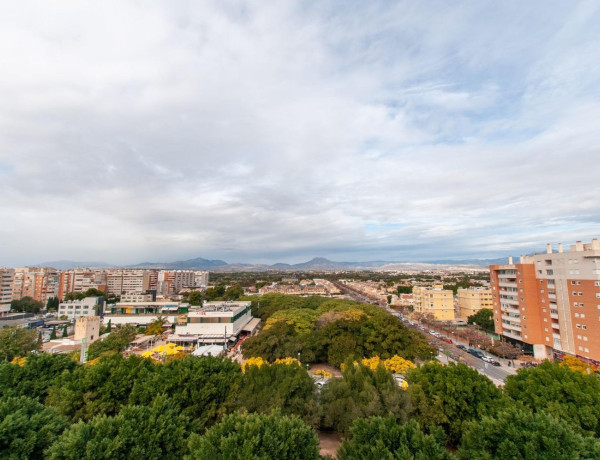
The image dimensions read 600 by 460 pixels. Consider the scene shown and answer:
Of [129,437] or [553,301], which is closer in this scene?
[129,437]

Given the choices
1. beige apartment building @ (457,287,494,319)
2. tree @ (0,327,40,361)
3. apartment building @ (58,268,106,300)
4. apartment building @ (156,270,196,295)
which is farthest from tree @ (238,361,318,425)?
apartment building @ (156,270,196,295)

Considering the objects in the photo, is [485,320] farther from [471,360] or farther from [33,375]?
[33,375]

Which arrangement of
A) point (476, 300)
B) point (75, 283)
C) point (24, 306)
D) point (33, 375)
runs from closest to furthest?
1. point (33, 375)
2. point (476, 300)
3. point (24, 306)
4. point (75, 283)

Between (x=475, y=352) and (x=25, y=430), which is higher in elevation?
(x=25, y=430)

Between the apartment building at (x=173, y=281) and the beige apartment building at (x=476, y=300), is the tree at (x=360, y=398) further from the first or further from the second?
the apartment building at (x=173, y=281)

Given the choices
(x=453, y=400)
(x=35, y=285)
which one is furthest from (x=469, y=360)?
(x=35, y=285)

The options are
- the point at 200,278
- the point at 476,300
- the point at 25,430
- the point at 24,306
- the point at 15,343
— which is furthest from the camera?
the point at 200,278

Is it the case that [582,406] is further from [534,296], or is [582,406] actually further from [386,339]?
[534,296]

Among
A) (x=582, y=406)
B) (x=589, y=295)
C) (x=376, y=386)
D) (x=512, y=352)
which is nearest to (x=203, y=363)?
(x=376, y=386)
